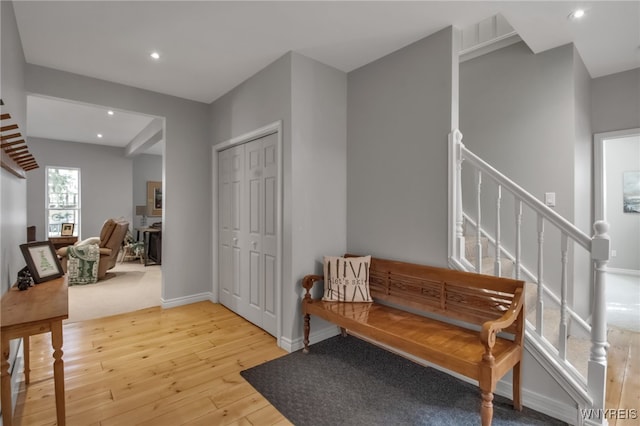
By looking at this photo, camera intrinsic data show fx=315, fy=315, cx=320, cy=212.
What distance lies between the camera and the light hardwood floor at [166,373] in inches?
76.2

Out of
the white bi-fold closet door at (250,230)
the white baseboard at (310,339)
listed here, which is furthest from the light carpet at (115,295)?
the white baseboard at (310,339)

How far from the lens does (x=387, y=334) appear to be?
7.00ft

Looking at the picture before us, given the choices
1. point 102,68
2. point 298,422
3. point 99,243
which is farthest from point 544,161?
point 99,243

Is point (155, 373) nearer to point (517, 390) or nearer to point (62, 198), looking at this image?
point (517, 390)

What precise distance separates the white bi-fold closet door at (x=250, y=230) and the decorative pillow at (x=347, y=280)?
543 millimetres

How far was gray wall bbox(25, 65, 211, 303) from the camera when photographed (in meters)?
3.80

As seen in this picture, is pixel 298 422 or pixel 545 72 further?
pixel 545 72

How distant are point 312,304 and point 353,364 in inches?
22.6

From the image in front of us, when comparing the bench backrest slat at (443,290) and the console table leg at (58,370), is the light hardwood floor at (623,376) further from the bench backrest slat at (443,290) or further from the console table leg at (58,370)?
the console table leg at (58,370)

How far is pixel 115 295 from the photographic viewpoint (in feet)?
14.6

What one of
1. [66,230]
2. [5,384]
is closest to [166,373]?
[5,384]

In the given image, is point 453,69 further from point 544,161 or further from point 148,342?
point 148,342

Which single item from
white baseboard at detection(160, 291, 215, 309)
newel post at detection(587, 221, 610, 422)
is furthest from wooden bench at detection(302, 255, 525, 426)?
white baseboard at detection(160, 291, 215, 309)

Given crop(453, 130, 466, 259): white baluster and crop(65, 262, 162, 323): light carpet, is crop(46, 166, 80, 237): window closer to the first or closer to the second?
crop(65, 262, 162, 323): light carpet
